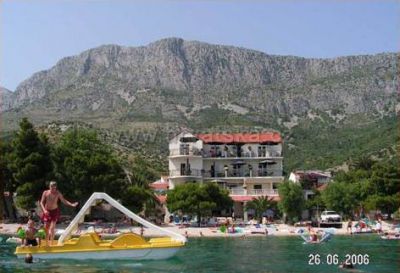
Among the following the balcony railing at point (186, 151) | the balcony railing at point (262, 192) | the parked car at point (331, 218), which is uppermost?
the balcony railing at point (186, 151)

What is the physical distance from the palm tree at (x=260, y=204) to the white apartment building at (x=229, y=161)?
19.7ft

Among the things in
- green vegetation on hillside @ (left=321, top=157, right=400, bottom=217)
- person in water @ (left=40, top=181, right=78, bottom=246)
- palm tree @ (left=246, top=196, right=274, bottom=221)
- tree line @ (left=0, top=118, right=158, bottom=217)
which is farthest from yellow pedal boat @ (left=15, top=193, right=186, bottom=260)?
palm tree @ (left=246, top=196, right=274, bottom=221)

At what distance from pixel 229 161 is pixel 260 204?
13.9 meters

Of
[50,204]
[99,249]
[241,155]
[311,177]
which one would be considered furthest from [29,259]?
[311,177]

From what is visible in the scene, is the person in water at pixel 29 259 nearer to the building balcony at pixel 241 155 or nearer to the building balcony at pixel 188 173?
the building balcony at pixel 188 173

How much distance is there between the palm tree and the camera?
68188mm

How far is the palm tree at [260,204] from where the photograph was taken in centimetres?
6819

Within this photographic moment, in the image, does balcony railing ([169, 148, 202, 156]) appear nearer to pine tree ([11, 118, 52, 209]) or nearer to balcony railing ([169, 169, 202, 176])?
balcony railing ([169, 169, 202, 176])

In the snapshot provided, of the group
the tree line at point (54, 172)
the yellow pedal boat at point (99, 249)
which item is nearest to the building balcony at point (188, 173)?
the tree line at point (54, 172)

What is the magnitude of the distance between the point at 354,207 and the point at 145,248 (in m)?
48.4

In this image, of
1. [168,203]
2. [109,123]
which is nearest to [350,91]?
[109,123]

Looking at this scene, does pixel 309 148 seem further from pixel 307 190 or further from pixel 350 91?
pixel 307 190

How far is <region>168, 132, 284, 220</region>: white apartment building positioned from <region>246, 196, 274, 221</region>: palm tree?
6.00 meters
